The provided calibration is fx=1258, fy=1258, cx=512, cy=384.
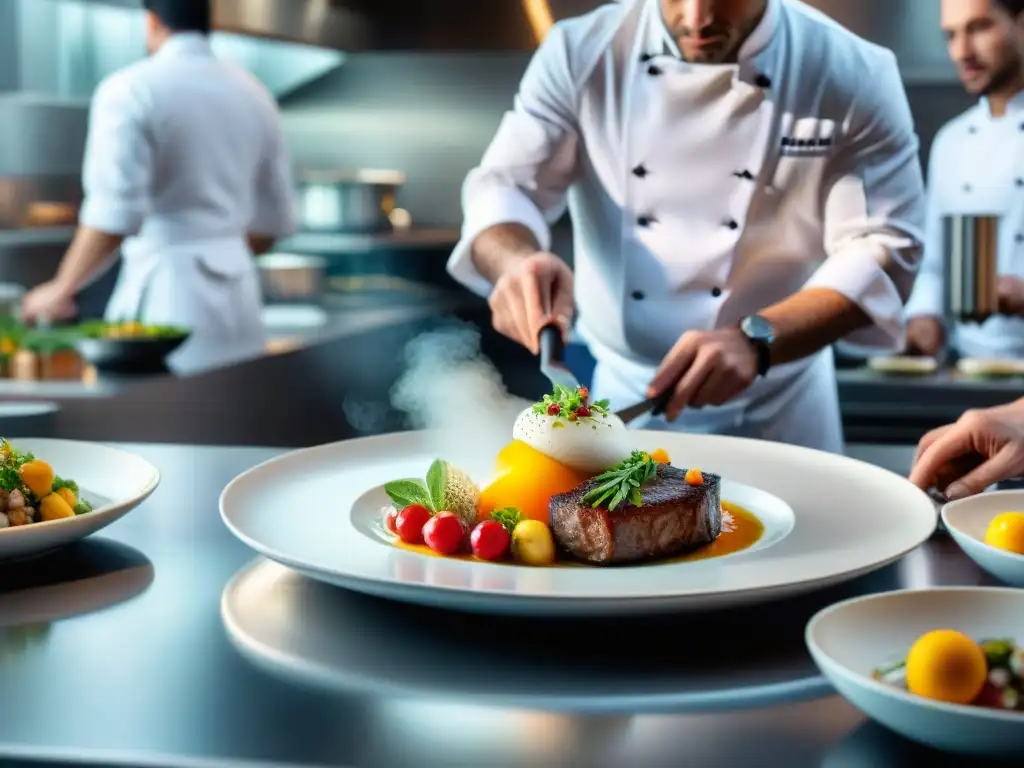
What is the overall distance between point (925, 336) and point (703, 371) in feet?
6.75

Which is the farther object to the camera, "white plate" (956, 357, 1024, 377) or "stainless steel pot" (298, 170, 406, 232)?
"stainless steel pot" (298, 170, 406, 232)

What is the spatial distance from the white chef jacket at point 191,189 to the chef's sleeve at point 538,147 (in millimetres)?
1827

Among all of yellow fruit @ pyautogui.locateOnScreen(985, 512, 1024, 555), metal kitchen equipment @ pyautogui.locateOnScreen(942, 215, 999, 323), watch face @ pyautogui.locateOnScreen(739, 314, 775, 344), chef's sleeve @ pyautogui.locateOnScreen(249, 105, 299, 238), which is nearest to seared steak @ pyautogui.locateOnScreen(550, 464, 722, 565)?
yellow fruit @ pyautogui.locateOnScreen(985, 512, 1024, 555)

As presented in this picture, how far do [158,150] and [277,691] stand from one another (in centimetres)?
333

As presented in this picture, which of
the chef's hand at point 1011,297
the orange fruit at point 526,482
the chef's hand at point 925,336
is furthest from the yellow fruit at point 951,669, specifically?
the chef's hand at point 925,336

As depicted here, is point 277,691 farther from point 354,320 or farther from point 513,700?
point 354,320

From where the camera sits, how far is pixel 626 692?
78cm

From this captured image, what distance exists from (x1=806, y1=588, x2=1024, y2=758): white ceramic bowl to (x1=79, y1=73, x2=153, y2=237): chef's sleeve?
3.33 m

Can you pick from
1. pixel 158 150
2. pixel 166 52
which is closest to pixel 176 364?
pixel 158 150

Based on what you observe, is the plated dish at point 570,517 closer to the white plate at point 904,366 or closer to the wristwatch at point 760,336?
the wristwatch at point 760,336

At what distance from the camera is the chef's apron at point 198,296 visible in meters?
4.04

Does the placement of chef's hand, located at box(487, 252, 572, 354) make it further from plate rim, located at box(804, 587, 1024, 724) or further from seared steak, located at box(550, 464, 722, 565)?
plate rim, located at box(804, 587, 1024, 724)

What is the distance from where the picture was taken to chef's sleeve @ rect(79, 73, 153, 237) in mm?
3730

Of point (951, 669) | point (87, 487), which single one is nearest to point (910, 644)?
point (951, 669)
